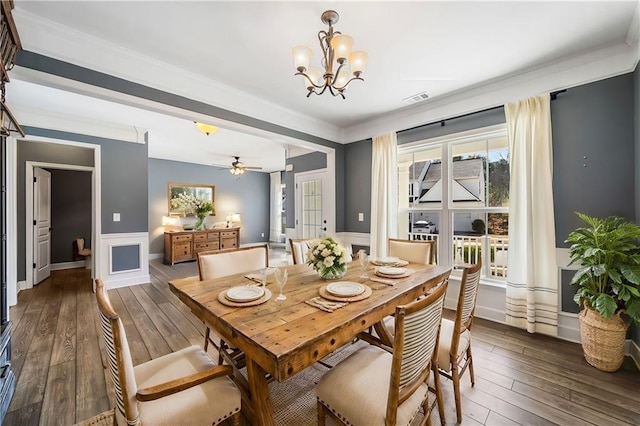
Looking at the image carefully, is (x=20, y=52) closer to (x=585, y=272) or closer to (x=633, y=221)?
(x=585, y=272)

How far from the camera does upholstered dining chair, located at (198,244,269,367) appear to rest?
6.95 ft

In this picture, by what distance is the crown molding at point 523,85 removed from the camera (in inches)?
91.6

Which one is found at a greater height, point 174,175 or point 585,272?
point 174,175

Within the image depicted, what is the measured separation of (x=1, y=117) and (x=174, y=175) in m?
5.76

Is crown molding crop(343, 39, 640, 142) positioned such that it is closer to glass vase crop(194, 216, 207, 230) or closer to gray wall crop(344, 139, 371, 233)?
gray wall crop(344, 139, 371, 233)

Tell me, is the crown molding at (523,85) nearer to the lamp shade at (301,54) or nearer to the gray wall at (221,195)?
the lamp shade at (301,54)

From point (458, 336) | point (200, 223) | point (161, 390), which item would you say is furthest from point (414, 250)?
point (200, 223)

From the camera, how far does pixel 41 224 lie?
4.71m

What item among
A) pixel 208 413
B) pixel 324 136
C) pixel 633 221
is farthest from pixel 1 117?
pixel 633 221

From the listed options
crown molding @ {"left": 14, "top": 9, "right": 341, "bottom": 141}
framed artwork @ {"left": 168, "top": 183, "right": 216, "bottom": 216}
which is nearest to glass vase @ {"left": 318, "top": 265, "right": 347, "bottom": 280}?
crown molding @ {"left": 14, "top": 9, "right": 341, "bottom": 141}

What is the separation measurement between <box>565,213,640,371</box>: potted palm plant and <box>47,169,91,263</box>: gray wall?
8.46 m

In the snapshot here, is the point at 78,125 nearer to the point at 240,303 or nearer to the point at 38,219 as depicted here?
the point at 38,219

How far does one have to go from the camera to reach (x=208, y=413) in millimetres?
1153

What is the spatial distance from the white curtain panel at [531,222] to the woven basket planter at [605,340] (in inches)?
19.1
